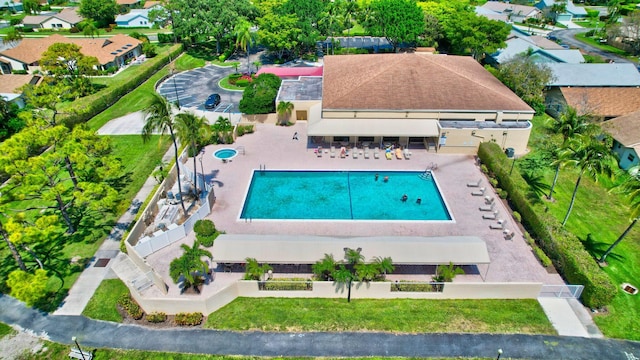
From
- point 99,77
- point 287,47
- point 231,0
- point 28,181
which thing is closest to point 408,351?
point 28,181

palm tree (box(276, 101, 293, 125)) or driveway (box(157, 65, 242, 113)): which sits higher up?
palm tree (box(276, 101, 293, 125))

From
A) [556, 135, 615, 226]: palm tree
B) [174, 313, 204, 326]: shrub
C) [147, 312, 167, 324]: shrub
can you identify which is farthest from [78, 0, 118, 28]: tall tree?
[556, 135, 615, 226]: palm tree

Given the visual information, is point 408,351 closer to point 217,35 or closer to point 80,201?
point 80,201

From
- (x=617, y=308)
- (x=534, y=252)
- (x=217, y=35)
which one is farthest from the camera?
(x=217, y=35)

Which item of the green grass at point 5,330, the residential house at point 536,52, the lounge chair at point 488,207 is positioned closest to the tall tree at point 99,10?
the residential house at point 536,52

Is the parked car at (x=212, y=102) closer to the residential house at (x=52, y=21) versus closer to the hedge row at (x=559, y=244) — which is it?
the hedge row at (x=559, y=244)

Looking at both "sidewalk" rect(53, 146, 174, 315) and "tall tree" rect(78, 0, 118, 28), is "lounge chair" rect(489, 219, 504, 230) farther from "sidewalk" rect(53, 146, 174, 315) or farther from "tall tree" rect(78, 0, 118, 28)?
"tall tree" rect(78, 0, 118, 28)
